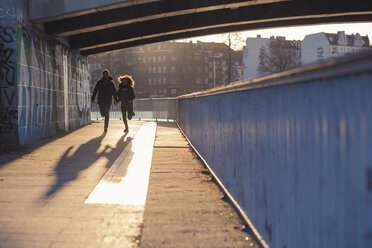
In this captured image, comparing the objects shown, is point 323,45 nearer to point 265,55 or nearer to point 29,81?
point 265,55

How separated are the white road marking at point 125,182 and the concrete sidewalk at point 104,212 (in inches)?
4.8

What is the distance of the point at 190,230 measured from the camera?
12.8 ft

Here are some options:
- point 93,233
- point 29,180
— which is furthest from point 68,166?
point 93,233

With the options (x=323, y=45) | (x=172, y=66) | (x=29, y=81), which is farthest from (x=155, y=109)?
(x=323, y=45)

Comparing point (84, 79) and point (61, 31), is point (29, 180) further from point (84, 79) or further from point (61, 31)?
point (84, 79)

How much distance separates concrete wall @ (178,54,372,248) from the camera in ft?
5.66

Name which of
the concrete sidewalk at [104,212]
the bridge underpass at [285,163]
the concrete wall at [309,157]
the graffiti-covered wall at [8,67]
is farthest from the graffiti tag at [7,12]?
the concrete wall at [309,157]

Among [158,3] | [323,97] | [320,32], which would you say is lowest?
[323,97]

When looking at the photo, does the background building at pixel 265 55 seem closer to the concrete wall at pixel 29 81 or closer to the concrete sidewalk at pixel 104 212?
the concrete wall at pixel 29 81

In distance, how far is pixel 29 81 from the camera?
37.0 feet

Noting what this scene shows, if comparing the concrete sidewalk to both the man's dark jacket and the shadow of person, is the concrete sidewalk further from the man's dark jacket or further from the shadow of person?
the man's dark jacket

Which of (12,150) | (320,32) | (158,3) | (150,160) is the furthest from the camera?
(320,32)

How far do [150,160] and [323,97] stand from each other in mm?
6627

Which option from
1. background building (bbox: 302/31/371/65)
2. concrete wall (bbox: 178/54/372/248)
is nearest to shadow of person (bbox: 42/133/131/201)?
concrete wall (bbox: 178/54/372/248)
